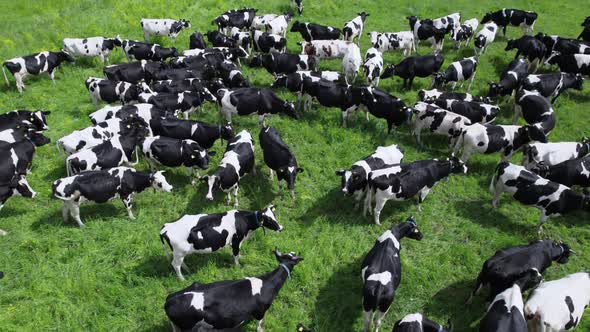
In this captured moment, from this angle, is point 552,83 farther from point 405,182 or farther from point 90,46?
point 90,46

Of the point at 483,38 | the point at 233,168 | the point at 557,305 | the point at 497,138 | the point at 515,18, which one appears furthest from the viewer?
the point at 515,18

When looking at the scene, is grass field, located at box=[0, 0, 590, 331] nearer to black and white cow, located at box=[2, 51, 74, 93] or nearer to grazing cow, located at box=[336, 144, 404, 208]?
black and white cow, located at box=[2, 51, 74, 93]

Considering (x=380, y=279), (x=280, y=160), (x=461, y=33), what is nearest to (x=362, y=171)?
(x=280, y=160)

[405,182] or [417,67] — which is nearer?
[405,182]

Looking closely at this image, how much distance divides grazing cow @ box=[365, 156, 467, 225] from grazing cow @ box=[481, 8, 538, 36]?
13.1m

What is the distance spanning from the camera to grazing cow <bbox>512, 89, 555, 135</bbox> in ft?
40.0

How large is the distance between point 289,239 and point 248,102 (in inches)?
197

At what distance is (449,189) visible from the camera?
1086 cm

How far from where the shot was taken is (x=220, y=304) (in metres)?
6.50

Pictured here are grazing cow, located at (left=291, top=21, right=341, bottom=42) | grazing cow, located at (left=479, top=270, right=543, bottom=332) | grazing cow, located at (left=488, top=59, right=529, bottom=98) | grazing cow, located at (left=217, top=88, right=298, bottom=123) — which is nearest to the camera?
grazing cow, located at (left=479, top=270, right=543, bottom=332)

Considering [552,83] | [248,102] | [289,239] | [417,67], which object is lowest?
[289,239]

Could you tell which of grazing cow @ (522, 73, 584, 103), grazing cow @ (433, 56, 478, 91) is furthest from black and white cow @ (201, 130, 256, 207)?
grazing cow @ (522, 73, 584, 103)

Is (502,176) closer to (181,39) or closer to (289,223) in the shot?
(289,223)

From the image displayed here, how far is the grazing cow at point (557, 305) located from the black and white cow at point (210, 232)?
15.1 ft
